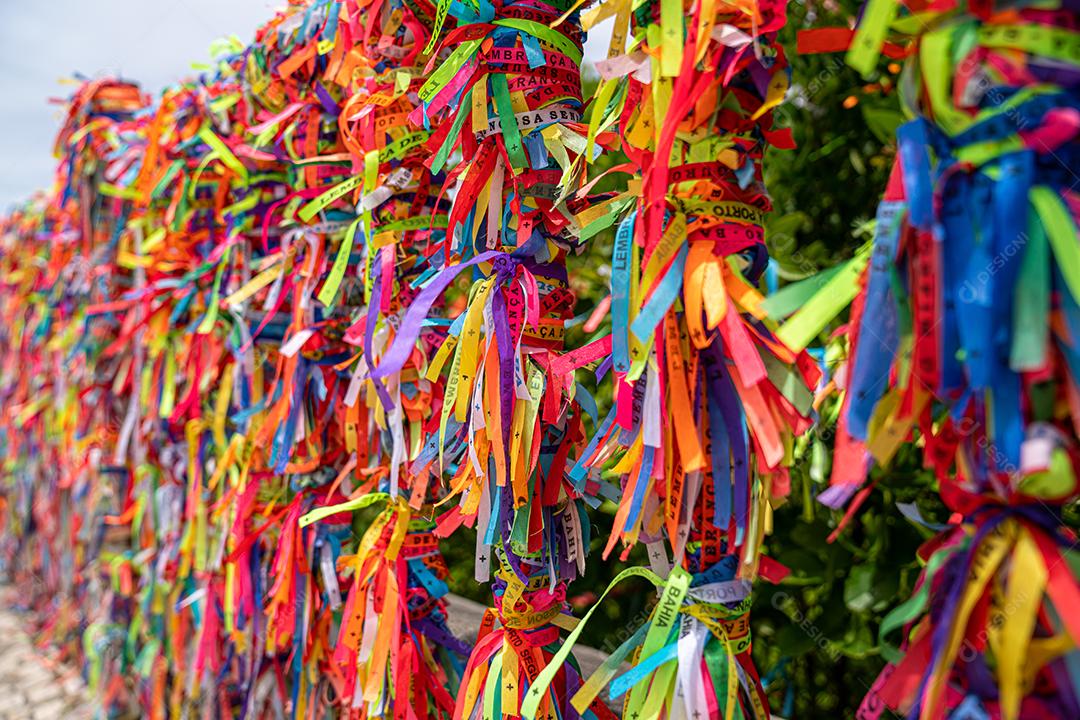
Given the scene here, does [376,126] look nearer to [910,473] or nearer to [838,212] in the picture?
[910,473]

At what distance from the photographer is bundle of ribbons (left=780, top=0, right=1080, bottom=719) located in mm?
342

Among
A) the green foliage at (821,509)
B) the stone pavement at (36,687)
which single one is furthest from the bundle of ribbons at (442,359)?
the stone pavement at (36,687)

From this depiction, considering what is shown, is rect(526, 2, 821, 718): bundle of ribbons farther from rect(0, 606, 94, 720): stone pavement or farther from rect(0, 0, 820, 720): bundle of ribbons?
rect(0, 606, 94, 720): stone pavement

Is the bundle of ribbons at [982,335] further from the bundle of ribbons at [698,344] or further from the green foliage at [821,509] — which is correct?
the green foliage at [821,509]

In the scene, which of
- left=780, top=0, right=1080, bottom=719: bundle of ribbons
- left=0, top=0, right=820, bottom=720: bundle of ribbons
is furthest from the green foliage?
left=780, top=0, right=1080, bottom=719: bundle of ribbons

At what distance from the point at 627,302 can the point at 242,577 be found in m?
0.78

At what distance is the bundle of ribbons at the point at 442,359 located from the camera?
0.49m

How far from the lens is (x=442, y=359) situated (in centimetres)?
66

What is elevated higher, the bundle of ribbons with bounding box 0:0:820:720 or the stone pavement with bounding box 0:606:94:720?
the bundle of ribbons with bounding box 0:0:820:720

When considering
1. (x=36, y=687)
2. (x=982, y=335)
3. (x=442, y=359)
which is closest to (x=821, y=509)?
(x=442, y=359)

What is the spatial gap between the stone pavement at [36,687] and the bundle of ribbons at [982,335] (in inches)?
70.9

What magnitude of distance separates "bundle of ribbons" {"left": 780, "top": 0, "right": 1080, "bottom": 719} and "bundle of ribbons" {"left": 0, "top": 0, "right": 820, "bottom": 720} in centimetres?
8

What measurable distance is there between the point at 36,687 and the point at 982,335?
87.9 inches

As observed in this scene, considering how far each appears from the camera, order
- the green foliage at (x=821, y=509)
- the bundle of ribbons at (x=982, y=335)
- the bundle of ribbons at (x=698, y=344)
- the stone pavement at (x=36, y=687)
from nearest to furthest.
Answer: the bundle of ribbons at (x=982, y=335) < the bundle of ribbons at (x=698, y=344) < the green foliage at (x=821, y=509) < the stone pavement at (x=36, y=687)
